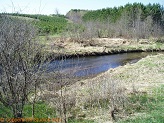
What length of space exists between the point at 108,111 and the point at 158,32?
6776 centimetres

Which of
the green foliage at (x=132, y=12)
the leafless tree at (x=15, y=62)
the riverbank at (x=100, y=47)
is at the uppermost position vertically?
the green foliage at (x=132, y=12)

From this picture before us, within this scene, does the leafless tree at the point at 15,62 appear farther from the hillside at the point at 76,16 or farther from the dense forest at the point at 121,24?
the hillside at the point at 76,16

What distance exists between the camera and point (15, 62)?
8.63 metres

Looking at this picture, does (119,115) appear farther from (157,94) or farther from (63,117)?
(157,94)

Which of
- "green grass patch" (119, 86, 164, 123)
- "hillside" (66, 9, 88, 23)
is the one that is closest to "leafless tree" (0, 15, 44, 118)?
"green grass patch" (119, 86, 164, 123)

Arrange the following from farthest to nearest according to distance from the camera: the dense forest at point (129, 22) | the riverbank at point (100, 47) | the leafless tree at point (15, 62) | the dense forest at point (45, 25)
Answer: the dense forest at point (129, 22)
the riverbank at point (100, 47)
the dense forest at point (45, 25)
the leafless tree at point (15, 62)

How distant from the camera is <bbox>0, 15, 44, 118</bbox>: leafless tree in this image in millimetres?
8375

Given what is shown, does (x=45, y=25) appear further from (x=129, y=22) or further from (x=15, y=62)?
(x=15, y=62)

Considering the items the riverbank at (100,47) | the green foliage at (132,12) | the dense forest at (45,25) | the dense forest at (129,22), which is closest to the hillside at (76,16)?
the dense forest at (129,22)

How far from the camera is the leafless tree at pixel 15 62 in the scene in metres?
8.38

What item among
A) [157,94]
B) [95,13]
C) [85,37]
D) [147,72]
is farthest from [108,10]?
[157,94]

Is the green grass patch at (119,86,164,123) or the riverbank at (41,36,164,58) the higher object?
the riverbank at (41,36,164,58)

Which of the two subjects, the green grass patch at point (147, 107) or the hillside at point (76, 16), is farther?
the hillside at point (76, 16)

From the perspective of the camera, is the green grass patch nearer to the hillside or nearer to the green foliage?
the green foliage
